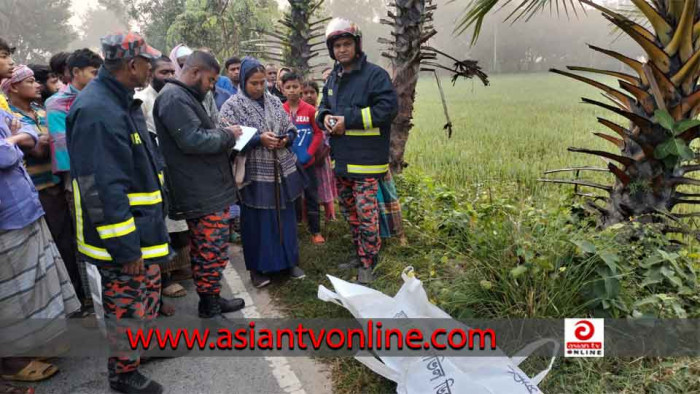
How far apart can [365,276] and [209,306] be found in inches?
45.5

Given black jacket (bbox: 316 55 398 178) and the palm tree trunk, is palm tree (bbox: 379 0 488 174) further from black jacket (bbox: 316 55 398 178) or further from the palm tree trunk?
black jacket (bbox: 316 55 398 178)

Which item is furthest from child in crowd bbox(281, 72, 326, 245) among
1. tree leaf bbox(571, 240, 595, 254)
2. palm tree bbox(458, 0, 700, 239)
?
tree leaf bbox(571, 240, 595, 254)

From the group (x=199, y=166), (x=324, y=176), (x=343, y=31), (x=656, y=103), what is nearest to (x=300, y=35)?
(x=324, y=176)

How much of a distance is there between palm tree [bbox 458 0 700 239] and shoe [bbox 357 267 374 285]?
1.83 meters

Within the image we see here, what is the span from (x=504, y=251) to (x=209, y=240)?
1771 millimetres

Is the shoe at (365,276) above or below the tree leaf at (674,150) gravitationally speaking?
below

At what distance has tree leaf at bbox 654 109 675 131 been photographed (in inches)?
111

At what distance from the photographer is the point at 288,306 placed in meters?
3.29

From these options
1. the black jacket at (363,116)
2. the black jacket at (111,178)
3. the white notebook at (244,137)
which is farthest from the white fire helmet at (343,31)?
the black jacket at (111,178)

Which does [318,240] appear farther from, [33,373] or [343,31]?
[33,373]

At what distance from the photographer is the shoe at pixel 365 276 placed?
350 cm

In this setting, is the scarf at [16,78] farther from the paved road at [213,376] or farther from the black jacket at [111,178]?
the paved road at [213,376]

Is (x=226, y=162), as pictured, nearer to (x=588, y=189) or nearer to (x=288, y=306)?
(x=288, y=306)

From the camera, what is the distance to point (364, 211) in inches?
137
